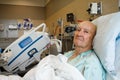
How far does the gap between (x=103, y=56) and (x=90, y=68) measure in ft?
0.49

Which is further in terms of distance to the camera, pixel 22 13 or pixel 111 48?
pixel 22 13

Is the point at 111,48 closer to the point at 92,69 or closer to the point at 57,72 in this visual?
the point at 92,69

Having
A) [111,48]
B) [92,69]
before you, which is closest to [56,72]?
[92,69]

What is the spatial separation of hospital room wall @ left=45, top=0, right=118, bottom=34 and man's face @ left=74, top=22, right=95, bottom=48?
0.77 meters

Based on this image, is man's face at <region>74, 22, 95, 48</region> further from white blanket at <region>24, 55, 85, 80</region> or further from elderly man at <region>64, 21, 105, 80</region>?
white blanket at <region>24, 55, 85, 80</region>

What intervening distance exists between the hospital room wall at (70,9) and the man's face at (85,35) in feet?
2.54

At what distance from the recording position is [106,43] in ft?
4.15

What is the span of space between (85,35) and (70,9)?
2.15 meters

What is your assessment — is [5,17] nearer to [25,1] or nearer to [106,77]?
[25,1]

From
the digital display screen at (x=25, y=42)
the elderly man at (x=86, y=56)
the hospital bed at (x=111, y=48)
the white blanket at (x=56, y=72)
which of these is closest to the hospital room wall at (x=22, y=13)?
the digital display screen at (x=25, y=42)

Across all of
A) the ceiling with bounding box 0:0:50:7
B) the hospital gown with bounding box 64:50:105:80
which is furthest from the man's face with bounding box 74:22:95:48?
the ceiling with bounding box 0:0:50:7

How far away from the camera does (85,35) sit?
169 centimetres

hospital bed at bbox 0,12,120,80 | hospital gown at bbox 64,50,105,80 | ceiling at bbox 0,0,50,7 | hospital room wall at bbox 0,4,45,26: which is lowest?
hospital gown at bbox 64,50,105,80

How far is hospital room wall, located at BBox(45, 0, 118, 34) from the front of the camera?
245 centimetres
